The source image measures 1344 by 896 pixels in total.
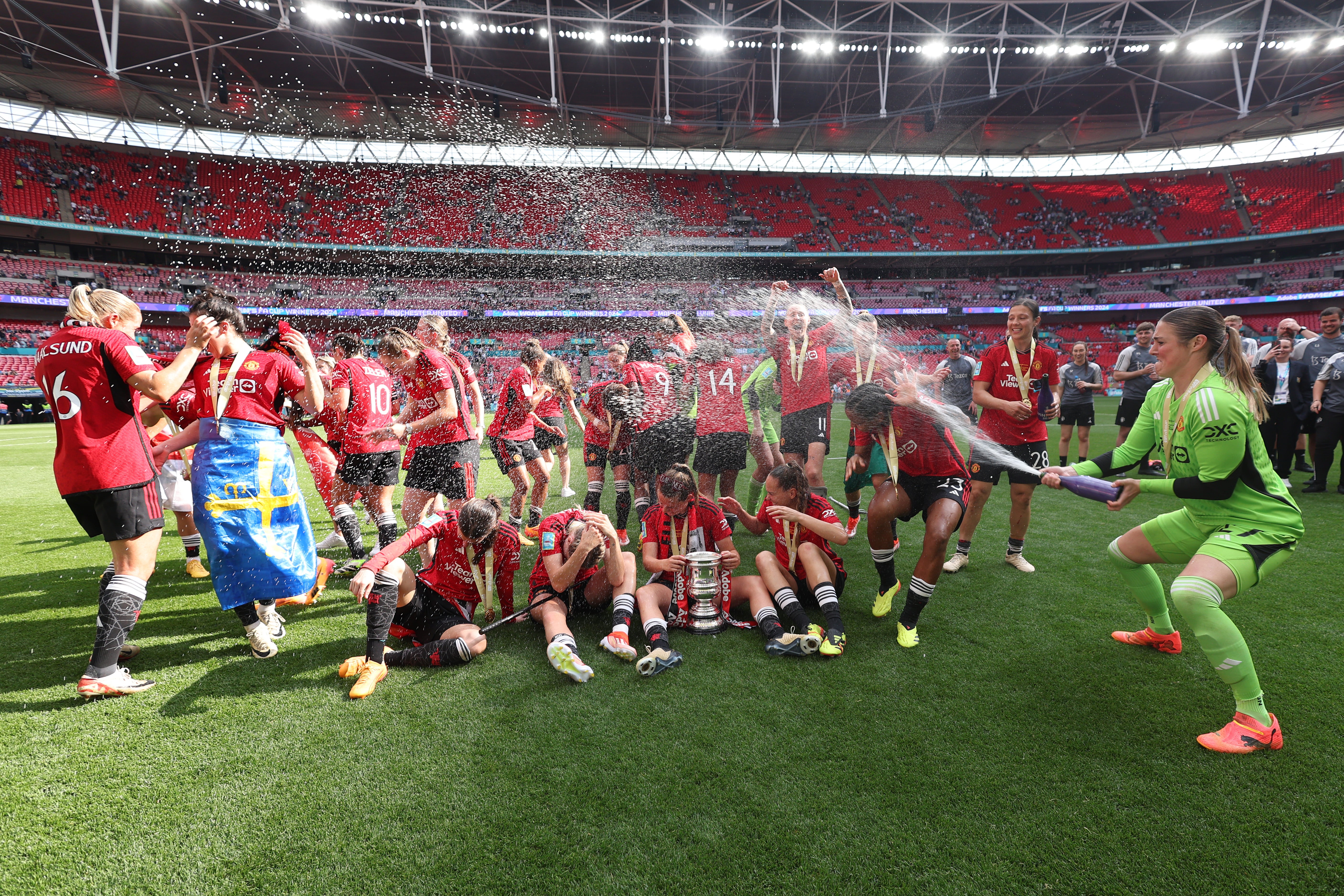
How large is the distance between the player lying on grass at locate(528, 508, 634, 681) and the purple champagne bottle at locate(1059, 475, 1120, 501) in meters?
2.50

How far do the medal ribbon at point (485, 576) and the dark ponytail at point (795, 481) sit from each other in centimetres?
199

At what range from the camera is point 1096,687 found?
10.5 ft

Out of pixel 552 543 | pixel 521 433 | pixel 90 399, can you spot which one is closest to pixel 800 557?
pixel 552 543

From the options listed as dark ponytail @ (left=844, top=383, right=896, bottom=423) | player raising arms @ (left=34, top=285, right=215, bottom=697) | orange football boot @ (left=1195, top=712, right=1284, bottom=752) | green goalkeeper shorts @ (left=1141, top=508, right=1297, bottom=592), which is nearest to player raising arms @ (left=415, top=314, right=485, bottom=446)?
player raising arms @ (left=34, top=285, right=215, bottom=697)

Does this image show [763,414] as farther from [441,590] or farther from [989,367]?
[441,590]

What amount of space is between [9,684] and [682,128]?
36247 millimetres

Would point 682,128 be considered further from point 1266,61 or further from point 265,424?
point 265,424

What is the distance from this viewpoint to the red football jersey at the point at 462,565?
12.3 feet

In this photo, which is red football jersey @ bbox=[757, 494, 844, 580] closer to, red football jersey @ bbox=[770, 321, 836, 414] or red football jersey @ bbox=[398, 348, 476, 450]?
red football jersey @ bbox=[770, 321, 836, 414]

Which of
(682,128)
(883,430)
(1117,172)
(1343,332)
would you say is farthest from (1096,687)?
(1117,172)

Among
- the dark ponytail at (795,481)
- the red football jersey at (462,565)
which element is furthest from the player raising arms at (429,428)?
the dark ponytail at (795,481)

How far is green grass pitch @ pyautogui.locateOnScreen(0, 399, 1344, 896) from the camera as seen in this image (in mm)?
2053

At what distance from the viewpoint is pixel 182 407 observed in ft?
13.6

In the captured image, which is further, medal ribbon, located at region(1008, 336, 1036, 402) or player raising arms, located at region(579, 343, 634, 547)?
player raising arms, located at region(579, 343, 634, 547)
